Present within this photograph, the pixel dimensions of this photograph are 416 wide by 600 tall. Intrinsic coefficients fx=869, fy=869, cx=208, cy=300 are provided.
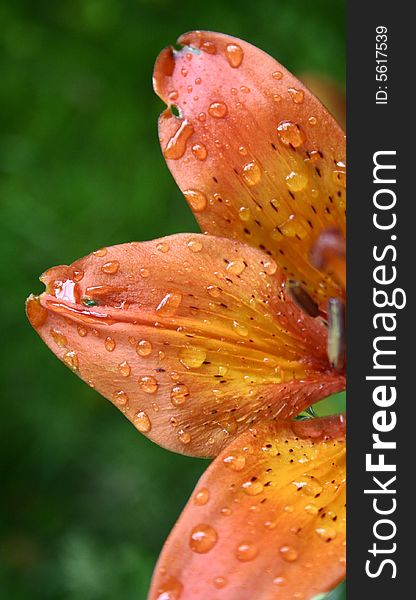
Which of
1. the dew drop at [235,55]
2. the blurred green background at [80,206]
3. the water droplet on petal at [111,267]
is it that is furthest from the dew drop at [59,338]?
the blurred green background at [80,206]

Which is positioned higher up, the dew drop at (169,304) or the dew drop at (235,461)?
the dew drop at (169,304)

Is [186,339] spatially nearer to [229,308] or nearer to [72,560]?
[229,308]

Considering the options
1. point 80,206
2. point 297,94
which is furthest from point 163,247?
point 80,206

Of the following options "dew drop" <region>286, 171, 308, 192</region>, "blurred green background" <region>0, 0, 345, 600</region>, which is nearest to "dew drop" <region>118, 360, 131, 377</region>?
"dew drop" <region>286, 171, 308, 192</region>

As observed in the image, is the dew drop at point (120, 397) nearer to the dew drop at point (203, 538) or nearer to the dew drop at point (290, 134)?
the dew drop at point (203, 538)

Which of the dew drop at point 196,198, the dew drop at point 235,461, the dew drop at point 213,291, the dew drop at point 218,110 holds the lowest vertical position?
the dew drop at point 235,461

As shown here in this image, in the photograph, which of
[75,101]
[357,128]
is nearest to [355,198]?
[357,128]
